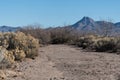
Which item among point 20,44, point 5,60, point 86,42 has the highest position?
point 20,44

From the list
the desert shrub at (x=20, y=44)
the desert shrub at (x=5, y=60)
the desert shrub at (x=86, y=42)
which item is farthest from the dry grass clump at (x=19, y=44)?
the desert shrub at (x=86, y=42)

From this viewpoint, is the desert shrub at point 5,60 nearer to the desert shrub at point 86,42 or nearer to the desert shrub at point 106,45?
the desert shrub at point 106,45

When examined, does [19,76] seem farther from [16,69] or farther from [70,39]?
[70,39]

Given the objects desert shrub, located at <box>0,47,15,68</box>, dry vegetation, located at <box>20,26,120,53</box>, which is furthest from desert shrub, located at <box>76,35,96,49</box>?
desert shrub, located at <box>0,47,15,68</box>

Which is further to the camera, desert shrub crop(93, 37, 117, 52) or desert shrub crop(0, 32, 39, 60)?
desert shrub crop(93, 37, 117, 52)

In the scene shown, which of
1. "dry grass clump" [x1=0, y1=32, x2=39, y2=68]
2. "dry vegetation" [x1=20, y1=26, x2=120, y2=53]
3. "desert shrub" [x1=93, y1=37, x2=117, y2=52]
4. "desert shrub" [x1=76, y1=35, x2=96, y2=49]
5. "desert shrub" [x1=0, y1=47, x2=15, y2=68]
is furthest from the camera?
"desert shrub" [x1=76, y1=35, x2=96, y2=49]

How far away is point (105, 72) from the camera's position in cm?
1998

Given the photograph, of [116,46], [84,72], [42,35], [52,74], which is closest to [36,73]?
[52,74]

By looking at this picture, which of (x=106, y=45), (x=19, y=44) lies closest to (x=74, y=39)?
(x=106, y=45)

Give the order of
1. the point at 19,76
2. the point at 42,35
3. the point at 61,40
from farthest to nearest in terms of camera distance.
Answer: the point at 61,40, the point at 42,35, the point at 19,76

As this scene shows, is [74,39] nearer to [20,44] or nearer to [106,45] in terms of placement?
[106,45]

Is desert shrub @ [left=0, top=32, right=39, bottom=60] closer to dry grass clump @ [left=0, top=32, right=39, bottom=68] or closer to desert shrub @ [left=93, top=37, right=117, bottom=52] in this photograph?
dry grass clump @ [left=0, top=32, right=39, bottom=68]

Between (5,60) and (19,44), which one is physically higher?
(19,44)

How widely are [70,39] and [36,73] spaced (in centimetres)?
3882
